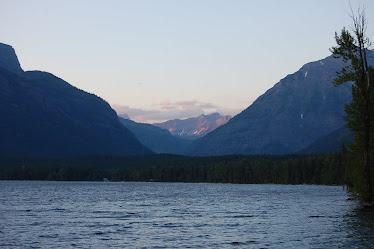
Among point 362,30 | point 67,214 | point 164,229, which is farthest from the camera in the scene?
point 67,214

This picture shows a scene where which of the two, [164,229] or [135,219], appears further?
[135,219]

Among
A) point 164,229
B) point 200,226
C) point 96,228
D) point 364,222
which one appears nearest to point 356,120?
point 364,222

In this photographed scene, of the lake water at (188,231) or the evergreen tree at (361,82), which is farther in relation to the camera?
the evergreen tree at (361,82)

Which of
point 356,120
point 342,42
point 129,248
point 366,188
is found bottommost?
point 129,248

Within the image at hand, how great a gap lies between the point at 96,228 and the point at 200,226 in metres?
13.8

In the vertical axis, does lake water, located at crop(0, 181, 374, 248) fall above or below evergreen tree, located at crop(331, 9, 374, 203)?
below

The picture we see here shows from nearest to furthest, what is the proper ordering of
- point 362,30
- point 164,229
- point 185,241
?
point 185,241 < point 164,229 < point 362,30

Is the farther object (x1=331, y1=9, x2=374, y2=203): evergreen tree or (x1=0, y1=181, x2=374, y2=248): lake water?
(x1=331, y1=9, x2=374, y2=203): evergreen tree

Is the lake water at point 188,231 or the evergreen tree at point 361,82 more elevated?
the evergreen tree at point 361,82

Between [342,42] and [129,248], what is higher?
[342,42]

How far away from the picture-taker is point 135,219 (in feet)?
253

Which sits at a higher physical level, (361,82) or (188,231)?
(361,82)

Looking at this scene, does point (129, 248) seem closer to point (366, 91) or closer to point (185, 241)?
point (185, 241)

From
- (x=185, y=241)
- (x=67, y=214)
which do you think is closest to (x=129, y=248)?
(x=185, y=241)
